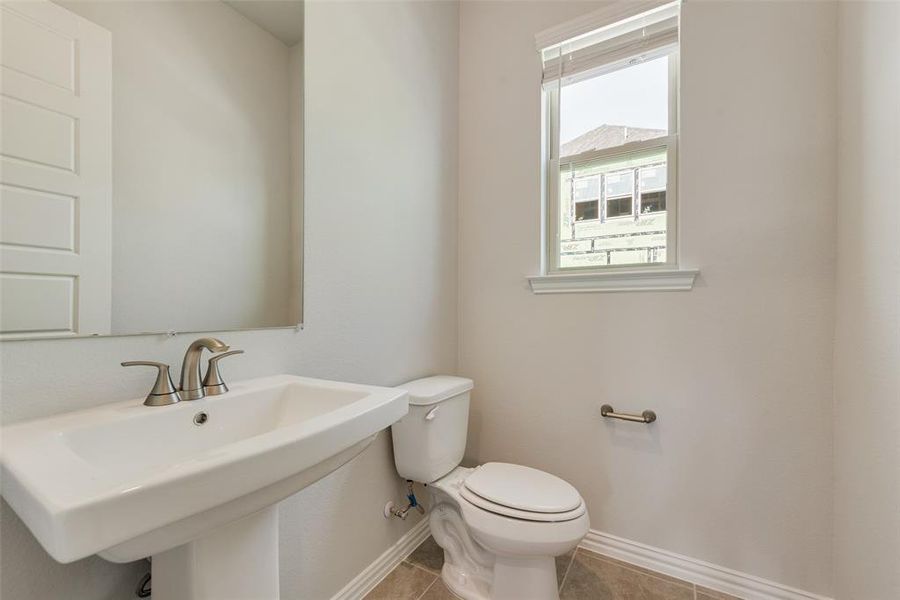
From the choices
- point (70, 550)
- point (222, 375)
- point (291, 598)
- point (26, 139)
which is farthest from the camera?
point (291, 598)

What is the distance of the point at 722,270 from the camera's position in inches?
52.0

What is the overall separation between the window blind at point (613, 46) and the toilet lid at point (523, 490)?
164 centimetres

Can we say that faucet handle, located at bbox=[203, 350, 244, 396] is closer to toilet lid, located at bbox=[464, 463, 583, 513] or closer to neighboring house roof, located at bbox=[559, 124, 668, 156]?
toilet lid, located at bbox=[464, 463, 583, 513]

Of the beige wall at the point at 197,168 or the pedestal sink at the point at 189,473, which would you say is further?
the beige wall at the point at 197,168

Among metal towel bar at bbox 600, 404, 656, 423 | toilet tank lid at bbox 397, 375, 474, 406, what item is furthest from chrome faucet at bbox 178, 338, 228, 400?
metal towel bar at bbox 600, 404, 656, 423

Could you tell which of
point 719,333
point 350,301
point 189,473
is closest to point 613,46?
point 719,333

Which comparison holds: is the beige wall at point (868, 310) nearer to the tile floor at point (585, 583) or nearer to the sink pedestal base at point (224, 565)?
the tile floor at point (585, 583)

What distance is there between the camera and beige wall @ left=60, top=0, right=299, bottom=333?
779 millimetres

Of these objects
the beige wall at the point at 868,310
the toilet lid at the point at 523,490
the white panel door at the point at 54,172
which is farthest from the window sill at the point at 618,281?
the white panel door at the point at 54,172

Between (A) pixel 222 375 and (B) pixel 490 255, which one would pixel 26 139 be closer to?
(A) pixel 222 375

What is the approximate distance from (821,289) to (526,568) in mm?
1301

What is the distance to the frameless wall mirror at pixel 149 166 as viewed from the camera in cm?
66

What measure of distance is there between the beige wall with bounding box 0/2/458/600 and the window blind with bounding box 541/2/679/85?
1.69 ft

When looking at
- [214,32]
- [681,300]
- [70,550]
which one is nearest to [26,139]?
[214,32]
